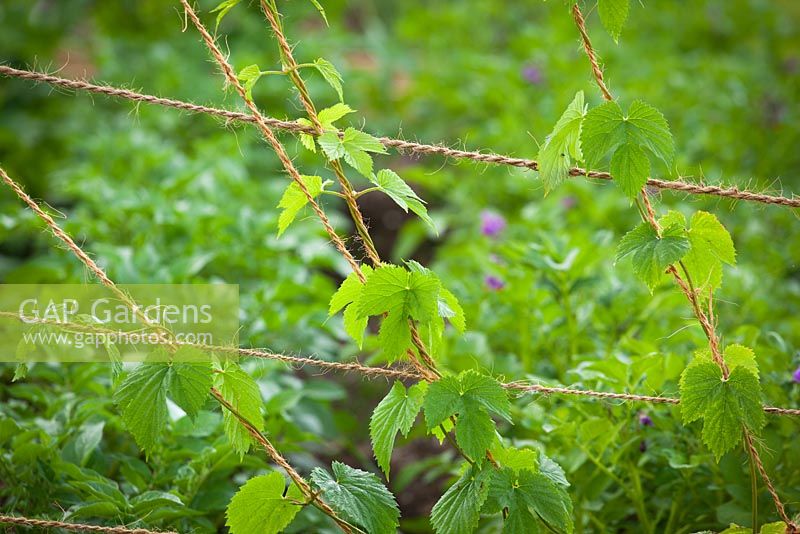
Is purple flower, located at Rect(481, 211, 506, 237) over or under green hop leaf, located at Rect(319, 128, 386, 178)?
under

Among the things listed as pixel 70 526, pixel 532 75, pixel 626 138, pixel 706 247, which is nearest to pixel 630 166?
pixel 626 138

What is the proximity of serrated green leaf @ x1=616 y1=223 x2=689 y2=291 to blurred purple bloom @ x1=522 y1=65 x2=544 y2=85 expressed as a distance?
102 inches

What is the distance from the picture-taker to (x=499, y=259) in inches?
89.3

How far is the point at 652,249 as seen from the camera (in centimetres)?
108

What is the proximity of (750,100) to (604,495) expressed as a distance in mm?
2697

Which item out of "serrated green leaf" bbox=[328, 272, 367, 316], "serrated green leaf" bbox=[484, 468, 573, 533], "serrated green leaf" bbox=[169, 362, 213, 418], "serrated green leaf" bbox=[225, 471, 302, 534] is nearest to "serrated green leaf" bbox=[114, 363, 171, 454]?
"serrated green leaf" bbox=[169, 362, 213, 418]

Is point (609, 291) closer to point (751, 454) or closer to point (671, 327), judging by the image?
point (671, 327)

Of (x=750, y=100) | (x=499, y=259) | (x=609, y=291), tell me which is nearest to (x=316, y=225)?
(x=499, y=259)

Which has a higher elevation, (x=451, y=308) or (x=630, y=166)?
(x=630, y=166)

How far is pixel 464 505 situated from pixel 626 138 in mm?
532

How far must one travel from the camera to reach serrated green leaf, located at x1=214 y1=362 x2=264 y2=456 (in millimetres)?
1139

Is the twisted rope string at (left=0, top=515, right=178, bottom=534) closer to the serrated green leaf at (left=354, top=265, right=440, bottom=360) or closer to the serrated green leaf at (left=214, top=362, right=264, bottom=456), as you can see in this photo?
the serrated green leaf at (left=214, top=362, right=264, bottom=456)

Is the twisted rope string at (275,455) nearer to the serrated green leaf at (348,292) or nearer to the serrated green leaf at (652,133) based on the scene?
the serrated green leaf at (348,292)

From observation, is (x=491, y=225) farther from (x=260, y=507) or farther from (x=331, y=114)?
(x=260, y=507)
